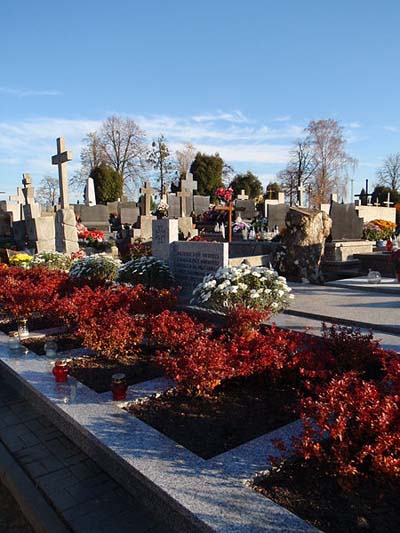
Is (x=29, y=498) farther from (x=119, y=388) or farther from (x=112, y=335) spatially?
(x=112, y=335)

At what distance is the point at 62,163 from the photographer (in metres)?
13.3

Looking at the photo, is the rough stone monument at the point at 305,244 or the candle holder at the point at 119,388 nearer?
the candle holder at the point at 119,388

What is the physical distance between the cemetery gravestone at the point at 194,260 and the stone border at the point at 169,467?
3.84 meters

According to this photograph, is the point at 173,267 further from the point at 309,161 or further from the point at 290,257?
the point at 309,161

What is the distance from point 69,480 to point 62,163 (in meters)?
11.7

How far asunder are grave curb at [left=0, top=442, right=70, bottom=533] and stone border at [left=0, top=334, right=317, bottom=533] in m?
0.45

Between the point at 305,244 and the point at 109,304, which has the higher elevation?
the point at 305,244

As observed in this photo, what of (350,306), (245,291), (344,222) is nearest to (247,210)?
(344,222)

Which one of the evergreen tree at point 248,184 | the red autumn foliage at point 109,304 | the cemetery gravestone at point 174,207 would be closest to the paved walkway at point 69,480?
the red autumn foliage at point 109,304

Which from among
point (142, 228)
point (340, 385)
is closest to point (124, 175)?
point (142, 228)

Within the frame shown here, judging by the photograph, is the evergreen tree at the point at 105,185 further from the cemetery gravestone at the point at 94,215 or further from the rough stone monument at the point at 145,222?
the rough stone monument at the point at 145,222

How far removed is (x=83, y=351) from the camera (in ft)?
17.4

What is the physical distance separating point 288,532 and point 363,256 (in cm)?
980

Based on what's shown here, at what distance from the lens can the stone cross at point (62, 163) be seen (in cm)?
1306
